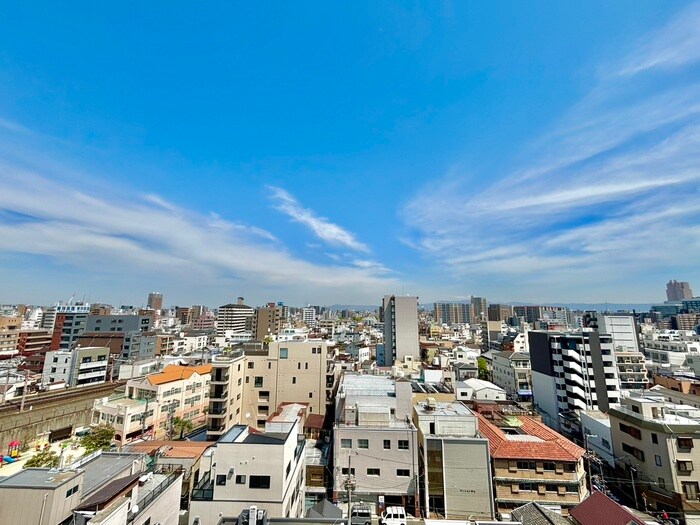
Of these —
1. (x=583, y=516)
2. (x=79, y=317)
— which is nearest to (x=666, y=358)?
(x=583, y=516)

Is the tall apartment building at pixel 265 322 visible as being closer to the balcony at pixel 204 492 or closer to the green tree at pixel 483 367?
the green tree at pixel 483 367

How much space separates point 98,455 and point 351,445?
48.7 feet

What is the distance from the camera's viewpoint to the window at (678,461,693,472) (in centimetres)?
2356

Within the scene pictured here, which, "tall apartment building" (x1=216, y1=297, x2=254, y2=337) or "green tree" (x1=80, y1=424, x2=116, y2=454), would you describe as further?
"tall apartment building" (x1=216, y1=297, x2=254, y2=337)

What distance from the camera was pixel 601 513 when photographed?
16.5 meters

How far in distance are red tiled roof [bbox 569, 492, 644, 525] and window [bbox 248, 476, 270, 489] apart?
16.1 m

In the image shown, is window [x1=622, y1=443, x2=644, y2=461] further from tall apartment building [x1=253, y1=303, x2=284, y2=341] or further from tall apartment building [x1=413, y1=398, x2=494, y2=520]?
tall apartment building [x1=253, y1=303, x2=284, y2=341]

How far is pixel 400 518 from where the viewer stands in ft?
64.8

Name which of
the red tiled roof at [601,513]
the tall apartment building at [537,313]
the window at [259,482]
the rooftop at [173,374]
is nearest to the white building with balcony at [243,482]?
the window at [259,482]

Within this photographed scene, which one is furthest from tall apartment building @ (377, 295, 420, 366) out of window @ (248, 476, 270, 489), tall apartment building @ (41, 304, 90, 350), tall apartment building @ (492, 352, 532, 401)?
tall apartment building @ (41, 304, 90, 350)

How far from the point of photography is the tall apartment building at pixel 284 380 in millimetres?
38594

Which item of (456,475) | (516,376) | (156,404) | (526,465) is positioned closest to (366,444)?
(456,475)

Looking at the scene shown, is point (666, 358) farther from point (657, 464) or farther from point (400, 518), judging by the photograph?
point (400, 518)

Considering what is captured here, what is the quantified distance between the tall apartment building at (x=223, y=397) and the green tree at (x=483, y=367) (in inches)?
1801
